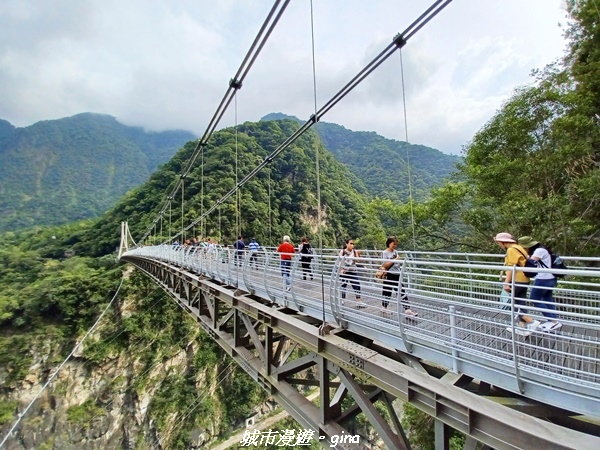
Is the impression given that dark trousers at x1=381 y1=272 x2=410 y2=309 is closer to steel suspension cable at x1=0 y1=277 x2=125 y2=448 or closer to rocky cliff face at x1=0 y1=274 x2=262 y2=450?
steel suspension cable at x1=0 y1=277 x2=125 y2=448

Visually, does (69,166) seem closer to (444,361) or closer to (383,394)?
(383,394)

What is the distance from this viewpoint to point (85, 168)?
101625 millimetres

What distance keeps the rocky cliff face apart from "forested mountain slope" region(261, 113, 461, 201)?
81.4ft

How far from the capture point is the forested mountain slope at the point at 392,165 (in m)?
41.9

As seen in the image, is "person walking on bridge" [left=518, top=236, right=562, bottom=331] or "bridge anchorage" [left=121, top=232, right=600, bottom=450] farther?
"person walking on bridge" [left=518, top=236, right=562, bottom=331]

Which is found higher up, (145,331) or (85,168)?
(85,168)

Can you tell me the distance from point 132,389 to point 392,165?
4762 centimetres

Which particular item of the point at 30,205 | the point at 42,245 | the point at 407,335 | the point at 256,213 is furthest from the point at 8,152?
the point at 407,335

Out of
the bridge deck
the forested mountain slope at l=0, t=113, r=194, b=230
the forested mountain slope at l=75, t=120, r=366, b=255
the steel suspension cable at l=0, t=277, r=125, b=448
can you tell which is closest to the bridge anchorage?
the bridge deck

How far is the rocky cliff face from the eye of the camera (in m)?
21.2

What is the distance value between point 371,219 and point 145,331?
72.7ft

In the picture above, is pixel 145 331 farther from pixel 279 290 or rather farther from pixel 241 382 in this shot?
pixel 279 290

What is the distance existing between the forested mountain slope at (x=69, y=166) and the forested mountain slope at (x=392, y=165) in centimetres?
6322

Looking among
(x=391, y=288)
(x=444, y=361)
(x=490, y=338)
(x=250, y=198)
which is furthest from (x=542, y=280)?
(x=250, y=198)
